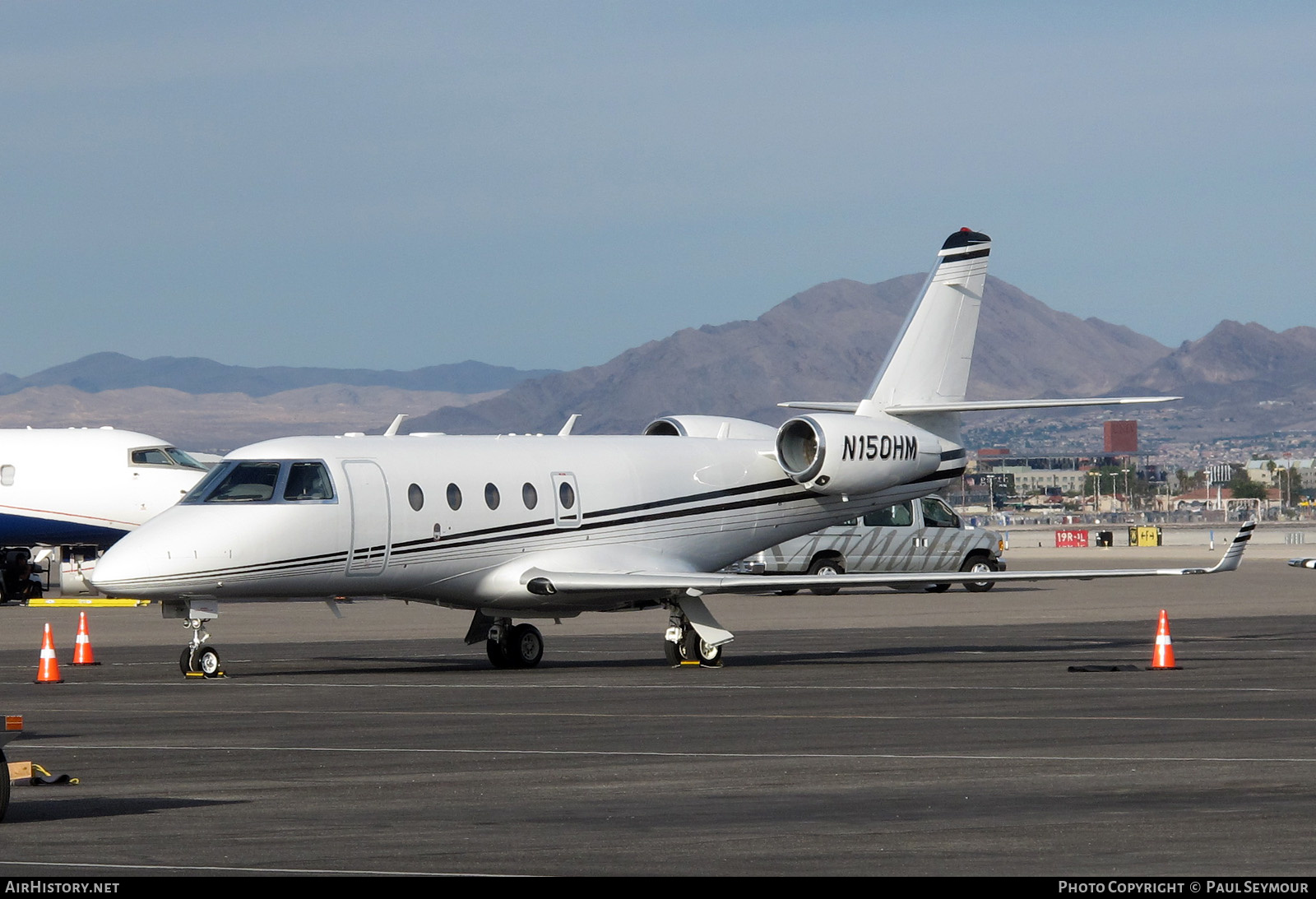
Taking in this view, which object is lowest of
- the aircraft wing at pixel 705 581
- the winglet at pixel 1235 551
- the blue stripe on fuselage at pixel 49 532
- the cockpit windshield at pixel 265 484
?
the aircraft wing at pixel 705 581

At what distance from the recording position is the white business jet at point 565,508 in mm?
22641

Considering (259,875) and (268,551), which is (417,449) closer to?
(268,551)

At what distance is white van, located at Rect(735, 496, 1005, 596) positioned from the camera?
44.7 meters

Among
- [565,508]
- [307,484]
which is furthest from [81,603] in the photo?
[307,484]

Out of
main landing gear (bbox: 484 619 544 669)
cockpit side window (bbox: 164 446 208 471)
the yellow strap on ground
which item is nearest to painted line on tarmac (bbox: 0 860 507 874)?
main landing gear (bbox: 484 619 544 669)

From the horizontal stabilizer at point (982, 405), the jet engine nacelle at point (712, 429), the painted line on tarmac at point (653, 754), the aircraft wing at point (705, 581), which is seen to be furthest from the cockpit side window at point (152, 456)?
the painted line on tarmac at point (653, 754)

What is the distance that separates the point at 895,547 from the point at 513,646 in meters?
20.9

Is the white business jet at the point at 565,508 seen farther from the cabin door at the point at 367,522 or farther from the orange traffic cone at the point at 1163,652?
the orange traffic cone at the point at 1163,652

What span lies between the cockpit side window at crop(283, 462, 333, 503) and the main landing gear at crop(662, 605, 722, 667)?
15.5 ft

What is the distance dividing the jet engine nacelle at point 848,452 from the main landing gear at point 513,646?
4.34 metres

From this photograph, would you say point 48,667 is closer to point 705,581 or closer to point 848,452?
point 705,581

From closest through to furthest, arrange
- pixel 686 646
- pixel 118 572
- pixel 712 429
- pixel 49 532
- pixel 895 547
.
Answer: pixel 118 572, pixel 686 646, pixel 712 429, pixel 49 532, pixel 895 547

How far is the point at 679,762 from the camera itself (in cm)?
1459

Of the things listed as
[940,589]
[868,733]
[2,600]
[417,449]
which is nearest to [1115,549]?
[940,589]
